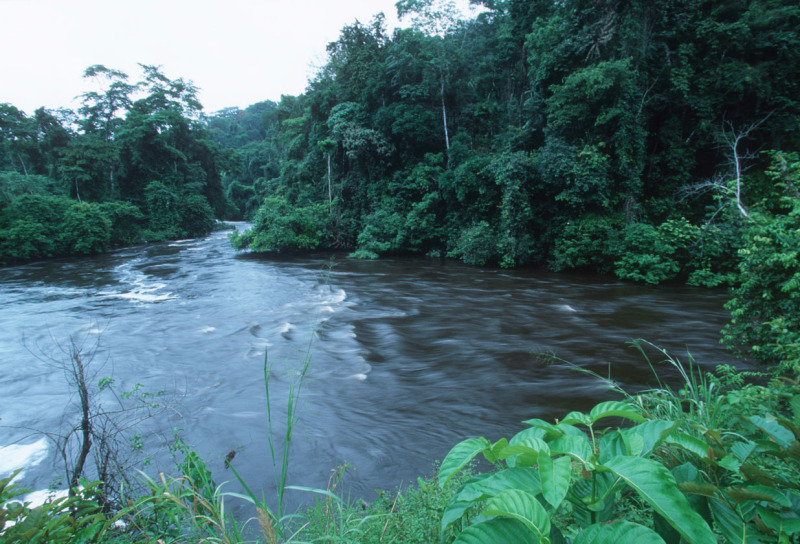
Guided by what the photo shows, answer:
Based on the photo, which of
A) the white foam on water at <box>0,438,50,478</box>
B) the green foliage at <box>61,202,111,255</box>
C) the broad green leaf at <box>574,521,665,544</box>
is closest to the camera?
the broad green leaf at <box>574,521,665,544</box>

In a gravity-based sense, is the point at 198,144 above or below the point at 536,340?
above

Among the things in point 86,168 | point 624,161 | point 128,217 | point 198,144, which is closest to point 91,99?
point 198,144

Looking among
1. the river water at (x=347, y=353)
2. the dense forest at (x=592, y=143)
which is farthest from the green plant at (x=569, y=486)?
the dense forest at (x=592, y=143)

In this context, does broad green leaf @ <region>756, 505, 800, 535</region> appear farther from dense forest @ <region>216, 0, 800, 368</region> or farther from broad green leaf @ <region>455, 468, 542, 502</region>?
dense forest @ <region>216, 0, 800, 368</region>

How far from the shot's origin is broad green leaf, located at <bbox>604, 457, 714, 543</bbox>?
34.9 inches

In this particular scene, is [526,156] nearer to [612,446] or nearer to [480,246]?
[480,246]

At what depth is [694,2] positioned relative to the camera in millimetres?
12859

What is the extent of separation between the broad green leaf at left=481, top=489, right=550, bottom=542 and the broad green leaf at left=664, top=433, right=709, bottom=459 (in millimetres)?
543

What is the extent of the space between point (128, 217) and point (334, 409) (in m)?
25.4

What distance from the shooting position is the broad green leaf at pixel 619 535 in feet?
2.91

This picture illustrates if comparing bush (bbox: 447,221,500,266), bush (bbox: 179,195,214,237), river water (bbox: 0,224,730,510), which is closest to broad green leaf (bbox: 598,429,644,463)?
river water (bbox: 0,224,730,510)

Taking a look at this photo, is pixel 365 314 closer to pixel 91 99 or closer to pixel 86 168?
pixel 86 168

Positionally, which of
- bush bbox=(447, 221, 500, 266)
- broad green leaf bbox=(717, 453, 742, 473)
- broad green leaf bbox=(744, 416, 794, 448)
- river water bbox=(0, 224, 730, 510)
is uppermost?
broad green leaf bbox=(744, 416, 794, 448)

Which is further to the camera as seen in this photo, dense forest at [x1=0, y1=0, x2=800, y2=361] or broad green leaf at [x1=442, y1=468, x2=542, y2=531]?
dense forest at [x1=0, y1=0, x2=800, y2=361]
